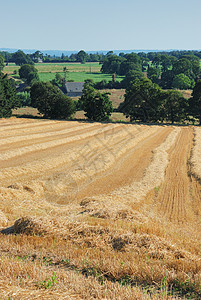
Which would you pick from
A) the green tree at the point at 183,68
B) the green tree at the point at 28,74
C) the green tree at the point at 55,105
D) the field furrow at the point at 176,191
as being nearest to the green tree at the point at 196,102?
the green tree at the point at 55,105

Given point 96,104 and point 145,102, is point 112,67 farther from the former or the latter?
point 96,104

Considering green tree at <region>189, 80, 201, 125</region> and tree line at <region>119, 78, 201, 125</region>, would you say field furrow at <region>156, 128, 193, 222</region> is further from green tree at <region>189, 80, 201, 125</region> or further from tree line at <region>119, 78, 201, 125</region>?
tree line at <region>119, 78, 201, 125</region>

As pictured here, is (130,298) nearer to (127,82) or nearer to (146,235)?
(146,235)

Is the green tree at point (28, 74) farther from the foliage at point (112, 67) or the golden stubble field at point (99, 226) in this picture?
the golden stubble field at point (99, 226)

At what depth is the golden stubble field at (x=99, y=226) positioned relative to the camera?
6.10 m

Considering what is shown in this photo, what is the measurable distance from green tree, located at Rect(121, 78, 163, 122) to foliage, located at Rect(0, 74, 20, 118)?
2683 centimetres

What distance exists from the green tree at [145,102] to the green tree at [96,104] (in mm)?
5731

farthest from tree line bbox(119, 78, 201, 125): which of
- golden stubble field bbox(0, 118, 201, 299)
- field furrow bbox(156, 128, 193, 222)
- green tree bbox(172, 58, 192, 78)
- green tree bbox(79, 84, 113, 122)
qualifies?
green tree bbox(172, 58, 192, 78)

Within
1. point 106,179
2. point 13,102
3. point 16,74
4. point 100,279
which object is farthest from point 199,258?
point 16,74

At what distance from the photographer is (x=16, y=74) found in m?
174

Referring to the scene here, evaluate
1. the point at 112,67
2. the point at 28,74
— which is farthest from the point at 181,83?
the point at 28,74

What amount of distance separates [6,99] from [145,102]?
32349mm

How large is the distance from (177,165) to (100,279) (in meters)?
22.1

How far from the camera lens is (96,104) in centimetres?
6819
